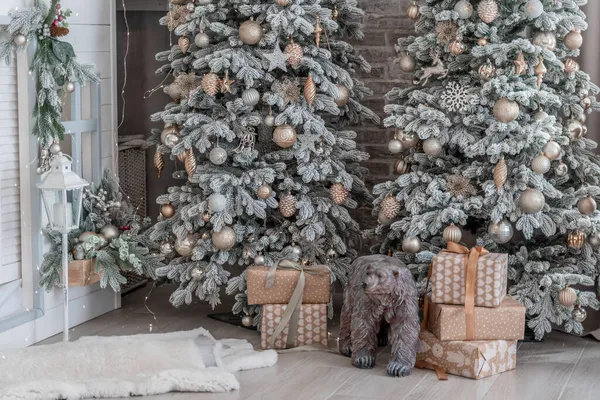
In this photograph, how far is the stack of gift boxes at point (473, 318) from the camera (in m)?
3.27

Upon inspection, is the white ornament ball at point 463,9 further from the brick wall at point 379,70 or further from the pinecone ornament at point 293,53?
the brick wall at point 379,70

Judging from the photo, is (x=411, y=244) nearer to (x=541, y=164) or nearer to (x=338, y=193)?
(x=338, y=193)

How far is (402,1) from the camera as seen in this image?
4.32 meters

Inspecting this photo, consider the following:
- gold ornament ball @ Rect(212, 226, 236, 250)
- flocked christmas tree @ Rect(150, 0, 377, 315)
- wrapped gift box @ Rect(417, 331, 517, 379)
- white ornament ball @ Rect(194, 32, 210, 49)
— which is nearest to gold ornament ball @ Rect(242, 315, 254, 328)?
flocked christmas tree @ Rect(150, 0, 377, 315)

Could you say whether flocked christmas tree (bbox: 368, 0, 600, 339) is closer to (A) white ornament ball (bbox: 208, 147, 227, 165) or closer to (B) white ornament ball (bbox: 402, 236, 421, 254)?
(B) white ornament ball (bbox: 402, 236, 421, 254)

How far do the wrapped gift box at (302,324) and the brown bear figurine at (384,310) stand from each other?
21 cm

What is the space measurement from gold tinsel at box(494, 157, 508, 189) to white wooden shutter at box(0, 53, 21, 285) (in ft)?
6.08

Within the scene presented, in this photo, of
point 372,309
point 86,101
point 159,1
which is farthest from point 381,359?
point 159,1

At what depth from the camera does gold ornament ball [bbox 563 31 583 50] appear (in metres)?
3.54

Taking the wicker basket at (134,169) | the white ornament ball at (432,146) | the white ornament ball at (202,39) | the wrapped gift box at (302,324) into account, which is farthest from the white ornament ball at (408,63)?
the wicker basket at (134,169)

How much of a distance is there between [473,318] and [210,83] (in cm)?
138

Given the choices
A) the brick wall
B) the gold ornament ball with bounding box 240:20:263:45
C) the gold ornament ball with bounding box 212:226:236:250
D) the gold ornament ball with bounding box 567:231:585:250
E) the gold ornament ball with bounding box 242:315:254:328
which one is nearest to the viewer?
the gold ornament ball with bounding box 567:231:585:250

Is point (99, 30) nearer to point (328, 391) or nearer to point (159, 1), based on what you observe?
point (159, 1)

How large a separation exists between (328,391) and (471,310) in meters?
0.59
